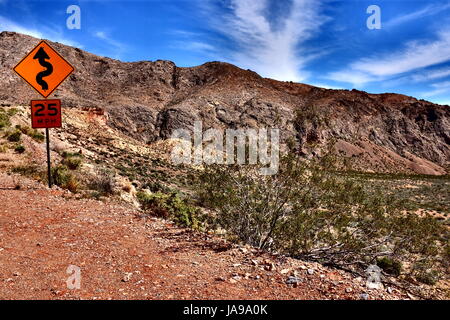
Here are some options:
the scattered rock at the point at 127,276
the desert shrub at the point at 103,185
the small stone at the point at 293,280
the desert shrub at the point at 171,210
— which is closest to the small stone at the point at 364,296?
the small stone at the point at 293,280

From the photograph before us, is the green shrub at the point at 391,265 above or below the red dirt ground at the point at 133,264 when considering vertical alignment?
below

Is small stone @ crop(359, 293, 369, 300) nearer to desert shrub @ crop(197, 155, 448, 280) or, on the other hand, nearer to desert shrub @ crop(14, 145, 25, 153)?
desert shrub @ crop(197, 155, 448, 280)

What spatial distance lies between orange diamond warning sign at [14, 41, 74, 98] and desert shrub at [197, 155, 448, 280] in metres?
5.37

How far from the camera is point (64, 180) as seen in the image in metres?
10.6

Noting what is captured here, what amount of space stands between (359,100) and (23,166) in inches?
4352

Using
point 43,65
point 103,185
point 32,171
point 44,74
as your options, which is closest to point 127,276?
point 103,185

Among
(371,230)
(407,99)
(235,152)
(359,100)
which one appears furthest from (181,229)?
(407,99)

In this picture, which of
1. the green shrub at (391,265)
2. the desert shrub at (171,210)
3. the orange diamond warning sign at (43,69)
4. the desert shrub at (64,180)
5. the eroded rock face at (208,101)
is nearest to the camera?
the orange diamond warning sign at (43,69)

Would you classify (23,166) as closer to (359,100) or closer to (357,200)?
(357,200)

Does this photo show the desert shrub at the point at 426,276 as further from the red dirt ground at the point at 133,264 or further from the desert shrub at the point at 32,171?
the desert shrub at the point at 32,171

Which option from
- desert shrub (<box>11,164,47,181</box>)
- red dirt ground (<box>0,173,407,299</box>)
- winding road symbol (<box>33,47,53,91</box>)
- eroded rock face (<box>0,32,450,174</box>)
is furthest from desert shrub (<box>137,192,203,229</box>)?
eroded rock face (<box>0,32,450,174</box>)

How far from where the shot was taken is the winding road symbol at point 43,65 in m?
9.26

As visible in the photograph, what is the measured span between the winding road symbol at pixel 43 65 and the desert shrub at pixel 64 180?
9.81 feet

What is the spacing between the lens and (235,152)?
9.91 meters
